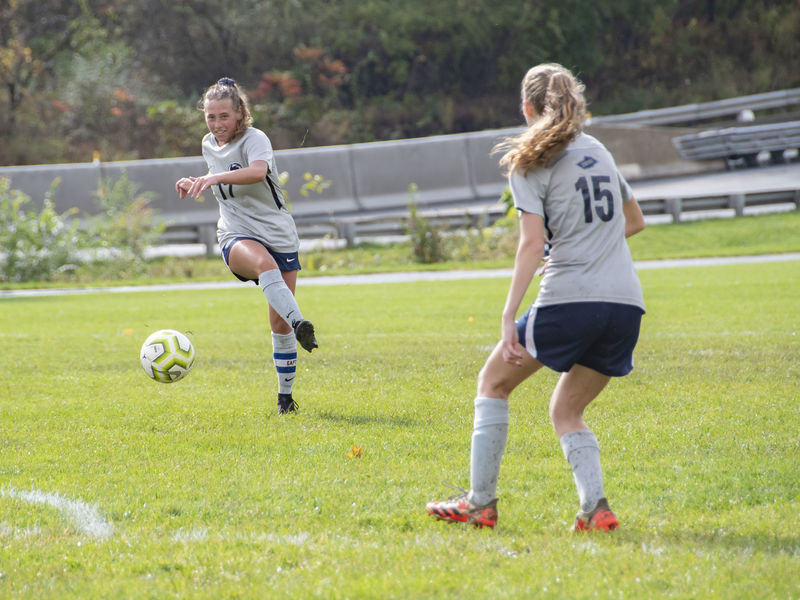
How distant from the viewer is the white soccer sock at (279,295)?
6367 mm

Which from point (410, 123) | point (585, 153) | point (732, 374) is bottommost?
point (732, 374)

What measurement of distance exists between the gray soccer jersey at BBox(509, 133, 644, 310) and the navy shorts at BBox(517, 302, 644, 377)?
4 centimetres

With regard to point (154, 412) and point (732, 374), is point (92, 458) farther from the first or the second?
point (732, 374)

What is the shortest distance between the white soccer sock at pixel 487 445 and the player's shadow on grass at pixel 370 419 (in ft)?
6.85

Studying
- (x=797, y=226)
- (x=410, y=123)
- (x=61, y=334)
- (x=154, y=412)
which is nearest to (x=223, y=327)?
(x=61, y=334)

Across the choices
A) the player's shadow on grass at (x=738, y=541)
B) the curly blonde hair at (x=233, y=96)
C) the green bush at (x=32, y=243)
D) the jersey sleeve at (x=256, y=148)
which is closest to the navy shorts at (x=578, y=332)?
the player's shadow on grass at (x=738, y=541)

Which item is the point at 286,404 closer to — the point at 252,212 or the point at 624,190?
the point at 252,212

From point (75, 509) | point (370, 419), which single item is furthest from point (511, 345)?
point (370, 419)

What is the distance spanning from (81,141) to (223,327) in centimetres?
2220

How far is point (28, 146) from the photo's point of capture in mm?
30922

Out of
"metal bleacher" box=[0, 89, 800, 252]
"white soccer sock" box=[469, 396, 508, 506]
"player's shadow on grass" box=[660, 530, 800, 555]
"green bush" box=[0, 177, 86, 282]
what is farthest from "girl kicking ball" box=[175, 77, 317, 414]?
"metal bleacher" box=[0, 89, 800, 252]

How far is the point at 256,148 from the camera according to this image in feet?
21.4

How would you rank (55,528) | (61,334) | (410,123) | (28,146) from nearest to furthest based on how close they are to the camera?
(55,528)
(61,334)
(28,146)
(410,123)

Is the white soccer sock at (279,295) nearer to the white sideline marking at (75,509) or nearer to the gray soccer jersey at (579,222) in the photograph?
the white sideline marking at (75,509)
